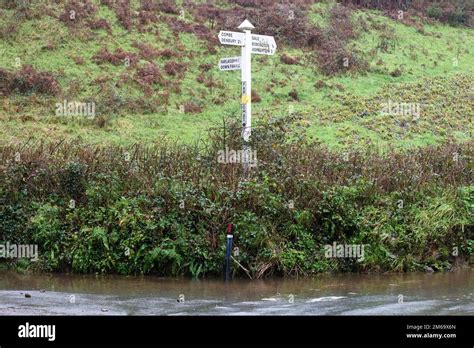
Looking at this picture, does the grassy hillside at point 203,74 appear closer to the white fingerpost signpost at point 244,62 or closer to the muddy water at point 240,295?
the white fingerpost signpost at point 244,62

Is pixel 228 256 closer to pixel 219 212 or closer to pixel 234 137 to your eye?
pixel 219 212

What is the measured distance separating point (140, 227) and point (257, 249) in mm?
2063

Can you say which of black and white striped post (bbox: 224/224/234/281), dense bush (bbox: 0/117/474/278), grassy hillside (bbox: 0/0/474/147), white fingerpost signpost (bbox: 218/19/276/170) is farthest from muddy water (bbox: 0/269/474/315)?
grassy hillside (bbox: 0/0/474/147)

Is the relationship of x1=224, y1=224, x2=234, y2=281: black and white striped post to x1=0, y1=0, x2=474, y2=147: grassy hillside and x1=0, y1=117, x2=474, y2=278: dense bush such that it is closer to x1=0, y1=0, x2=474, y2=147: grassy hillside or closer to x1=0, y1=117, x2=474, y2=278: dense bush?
x1=0, y1=117, x2=474, y2=278: dense bush

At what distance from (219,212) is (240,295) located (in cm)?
207

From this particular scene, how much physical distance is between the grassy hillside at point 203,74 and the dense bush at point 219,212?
8156mm

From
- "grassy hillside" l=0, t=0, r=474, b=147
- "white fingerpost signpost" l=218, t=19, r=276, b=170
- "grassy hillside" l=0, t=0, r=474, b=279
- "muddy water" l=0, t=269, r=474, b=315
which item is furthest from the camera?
"grassy hillside" l=0, t=0, r=474, b=147

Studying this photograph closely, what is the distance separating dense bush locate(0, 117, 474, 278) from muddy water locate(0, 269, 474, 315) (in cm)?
42

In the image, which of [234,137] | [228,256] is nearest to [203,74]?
[234,137]

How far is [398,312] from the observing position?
368 inches

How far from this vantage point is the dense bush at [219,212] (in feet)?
39.9

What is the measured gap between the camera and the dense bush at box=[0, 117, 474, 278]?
39.9 feet

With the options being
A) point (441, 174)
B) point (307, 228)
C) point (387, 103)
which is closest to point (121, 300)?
point (307, 228)

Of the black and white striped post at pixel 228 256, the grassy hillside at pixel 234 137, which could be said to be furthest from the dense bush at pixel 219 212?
the black and white striped post at pixel 228 256
